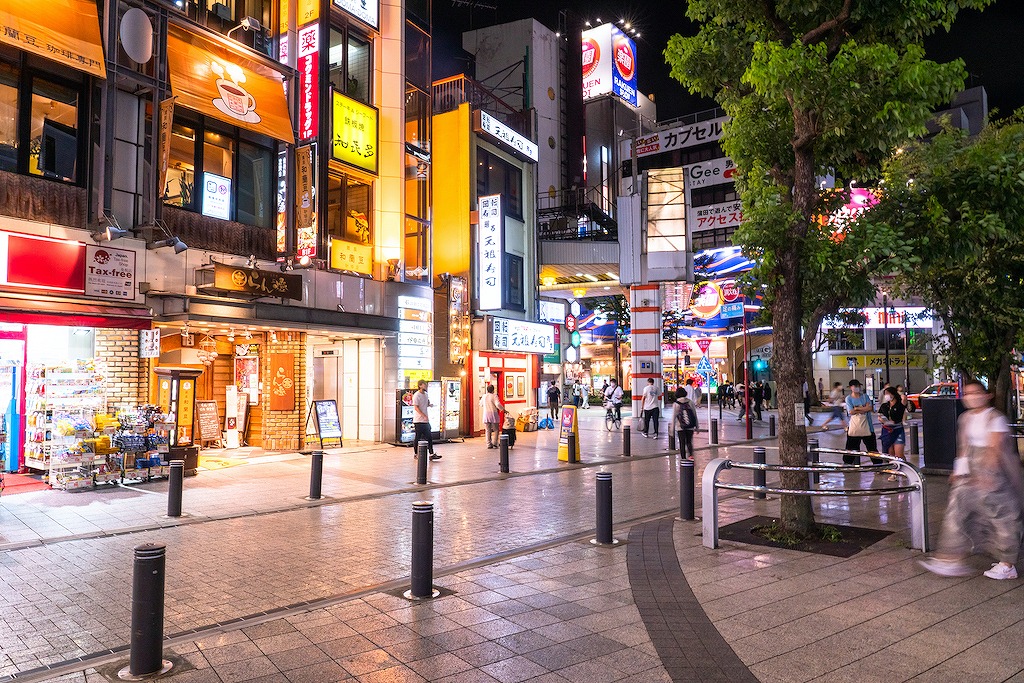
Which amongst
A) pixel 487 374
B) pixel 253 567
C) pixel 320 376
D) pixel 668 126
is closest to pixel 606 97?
pixel 668 126

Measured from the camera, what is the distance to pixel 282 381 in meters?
18.4

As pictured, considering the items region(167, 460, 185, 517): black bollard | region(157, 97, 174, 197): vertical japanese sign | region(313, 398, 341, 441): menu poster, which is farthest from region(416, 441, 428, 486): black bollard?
region(157, 97, 174, 197): vertical japanese sign

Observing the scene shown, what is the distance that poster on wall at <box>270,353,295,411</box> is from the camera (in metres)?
18.3

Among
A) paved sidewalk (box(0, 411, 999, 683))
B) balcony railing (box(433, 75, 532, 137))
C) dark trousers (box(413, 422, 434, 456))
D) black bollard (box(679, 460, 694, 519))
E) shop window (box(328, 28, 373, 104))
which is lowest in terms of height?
paved sidewalk (box(0, 411, 999, 683))

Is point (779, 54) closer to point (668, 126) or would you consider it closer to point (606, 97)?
point (606, 97)

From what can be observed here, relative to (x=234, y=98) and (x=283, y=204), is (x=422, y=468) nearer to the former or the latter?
(x=283, y=204)

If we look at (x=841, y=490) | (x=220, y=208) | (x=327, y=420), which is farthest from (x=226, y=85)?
(x=841, y=490)

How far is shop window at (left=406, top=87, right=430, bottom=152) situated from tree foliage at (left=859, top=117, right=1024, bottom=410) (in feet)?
43.9

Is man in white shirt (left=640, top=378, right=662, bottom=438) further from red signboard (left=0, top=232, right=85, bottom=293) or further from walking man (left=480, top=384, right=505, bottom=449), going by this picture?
red signboard (left=0, top=232, right=85, bottom=293)

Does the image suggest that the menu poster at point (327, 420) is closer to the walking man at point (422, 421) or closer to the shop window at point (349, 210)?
the walking man at point (422, 421)

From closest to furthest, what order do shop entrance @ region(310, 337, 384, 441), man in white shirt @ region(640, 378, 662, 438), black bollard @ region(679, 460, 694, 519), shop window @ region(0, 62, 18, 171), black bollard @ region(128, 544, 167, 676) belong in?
black bollard @ region(128, 544, 167, 676), black bollard @ region(679, 460, 694, 519), shop window @ region(0, 62, 18, 171), shop entrance @ region(310, 337, 384, 441), man in white shirt @ region(640, 378, 662, 438)

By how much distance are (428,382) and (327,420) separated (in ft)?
11.2

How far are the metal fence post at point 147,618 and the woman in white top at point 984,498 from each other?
6977mm

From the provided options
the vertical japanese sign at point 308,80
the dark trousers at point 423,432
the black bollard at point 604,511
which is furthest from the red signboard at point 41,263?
the black bollard at point 604,511
